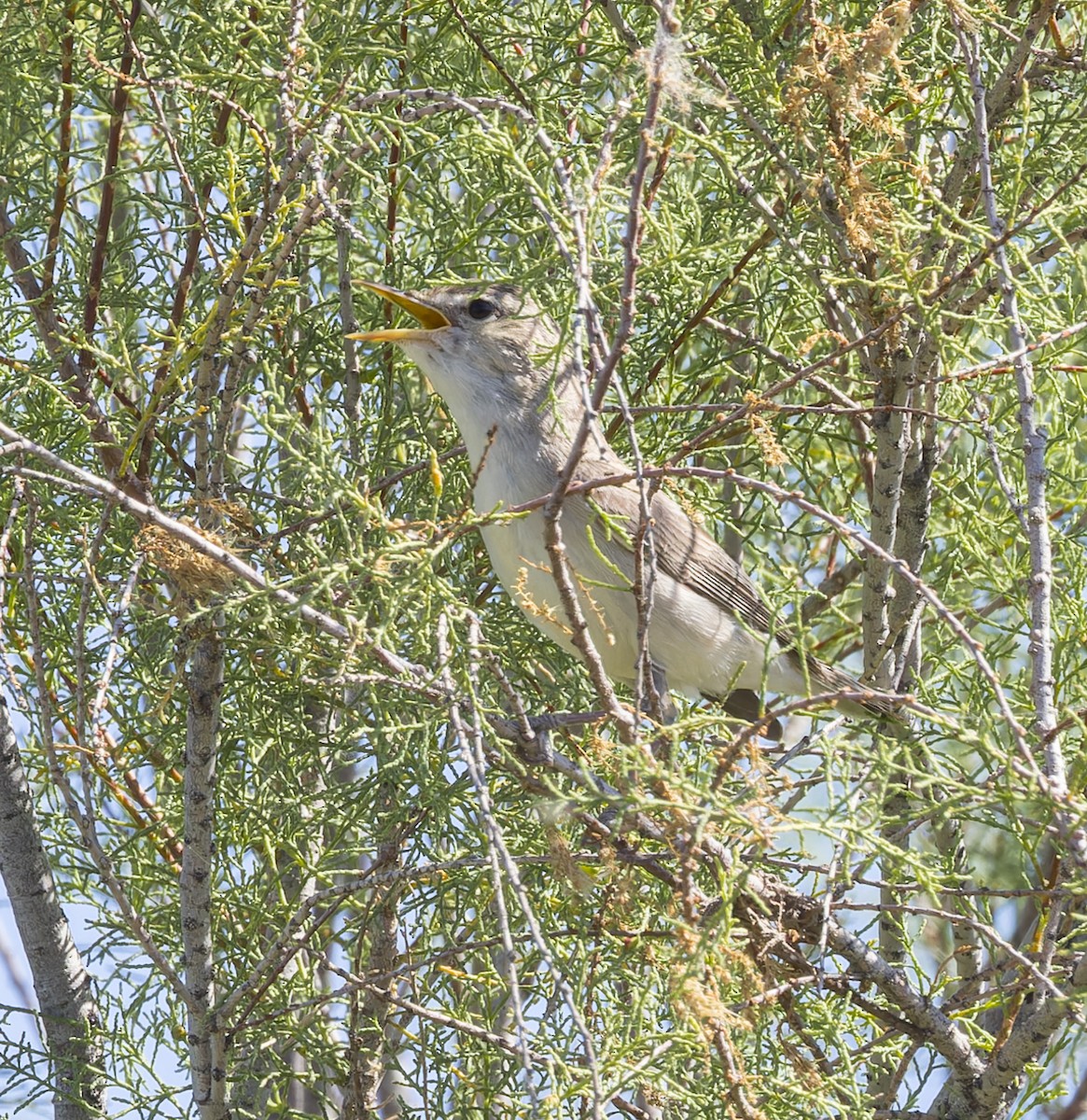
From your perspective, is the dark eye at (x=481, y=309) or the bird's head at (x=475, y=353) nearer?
the bird's head at (x=475, y=353)

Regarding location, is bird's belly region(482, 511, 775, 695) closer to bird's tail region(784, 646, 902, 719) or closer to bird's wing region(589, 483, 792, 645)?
bird's wing region(589, 483, 792, 645)

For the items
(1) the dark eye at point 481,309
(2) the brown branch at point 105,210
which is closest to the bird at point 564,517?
(1) the dark eye at point 481,309

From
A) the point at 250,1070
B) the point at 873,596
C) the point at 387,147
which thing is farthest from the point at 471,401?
the point at 250,1070

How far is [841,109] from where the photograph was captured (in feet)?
8.43

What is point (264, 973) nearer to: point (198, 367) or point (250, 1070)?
point (250, 1070)

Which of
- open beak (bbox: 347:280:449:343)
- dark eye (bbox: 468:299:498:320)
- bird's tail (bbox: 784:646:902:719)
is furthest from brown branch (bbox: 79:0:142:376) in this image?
bird's tail (bbox: 784:646:902:719)

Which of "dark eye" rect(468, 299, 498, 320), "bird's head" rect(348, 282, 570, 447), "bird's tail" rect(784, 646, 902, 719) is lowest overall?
"bird's tail" rect(784, 646, 902, 719)

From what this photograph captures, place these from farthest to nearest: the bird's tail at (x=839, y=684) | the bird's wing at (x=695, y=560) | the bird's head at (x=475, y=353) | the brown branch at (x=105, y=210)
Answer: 1. the bird's wing at (x=695, y=560)
2. the bird's head at (x=475, y=353)
3. the bird's tail at (x=839, y=684)
4. the brown branch at (x=105, y=210)

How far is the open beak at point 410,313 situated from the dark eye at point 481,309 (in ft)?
0.31

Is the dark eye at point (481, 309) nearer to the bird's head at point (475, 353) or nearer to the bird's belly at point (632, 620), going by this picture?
the bird's head at point (475, 353)

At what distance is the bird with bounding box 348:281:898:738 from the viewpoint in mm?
3502

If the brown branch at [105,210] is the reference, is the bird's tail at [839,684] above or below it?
below

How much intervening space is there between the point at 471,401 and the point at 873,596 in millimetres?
1113

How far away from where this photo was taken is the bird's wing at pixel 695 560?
12.6 ft
